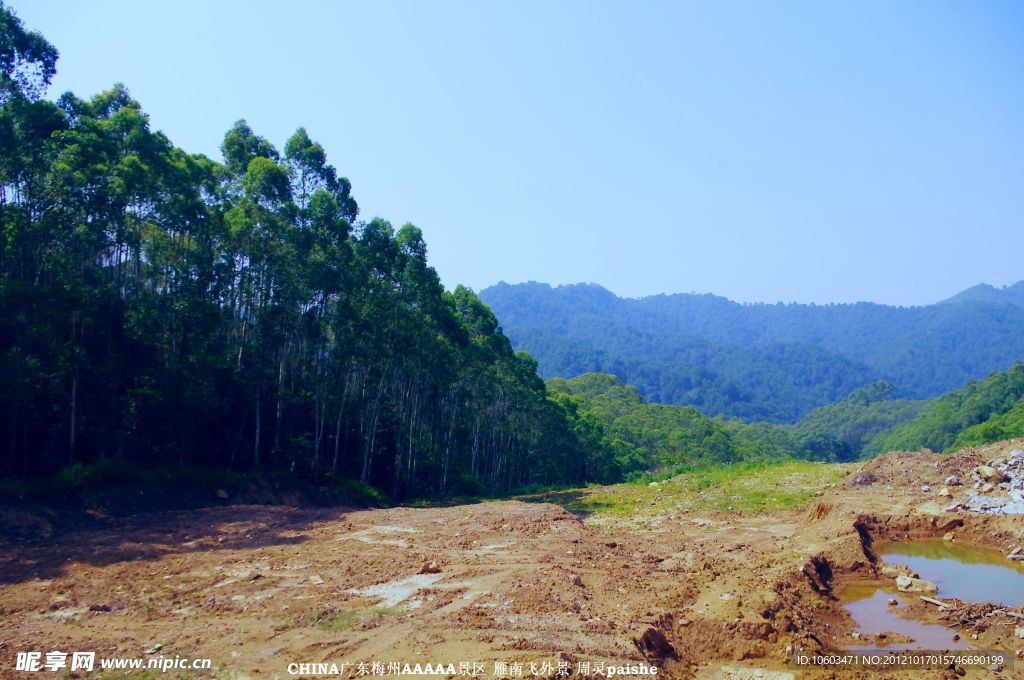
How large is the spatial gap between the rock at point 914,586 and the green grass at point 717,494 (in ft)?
Result: 29.1

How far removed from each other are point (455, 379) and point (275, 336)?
10.8 m

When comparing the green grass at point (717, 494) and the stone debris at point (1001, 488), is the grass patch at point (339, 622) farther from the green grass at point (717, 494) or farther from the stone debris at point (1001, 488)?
the stone debris at point (1001, 488)

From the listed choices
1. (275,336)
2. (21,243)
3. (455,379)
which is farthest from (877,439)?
(21,243)

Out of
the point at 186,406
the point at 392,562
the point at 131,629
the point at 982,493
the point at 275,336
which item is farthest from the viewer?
the point at 275,336

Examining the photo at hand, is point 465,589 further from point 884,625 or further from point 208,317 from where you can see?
point 208,317

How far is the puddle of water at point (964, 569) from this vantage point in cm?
1252

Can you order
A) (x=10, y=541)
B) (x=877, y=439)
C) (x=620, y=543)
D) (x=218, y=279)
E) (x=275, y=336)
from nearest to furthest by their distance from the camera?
1. (x=10, y=541)
2. (x=620, y=543)
3. (x=218, y=279)
4. (x=275, y=336)
5. (x=877, y=439)

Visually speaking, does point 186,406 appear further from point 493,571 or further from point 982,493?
point 982,493

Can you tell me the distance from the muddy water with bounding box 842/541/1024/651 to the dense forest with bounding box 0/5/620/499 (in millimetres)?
19546

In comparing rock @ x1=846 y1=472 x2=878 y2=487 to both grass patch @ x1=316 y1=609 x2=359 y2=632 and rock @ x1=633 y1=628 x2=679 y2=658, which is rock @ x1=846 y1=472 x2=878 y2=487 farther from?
grass patch @ x1=316 y1=609 x2=359 y2=632

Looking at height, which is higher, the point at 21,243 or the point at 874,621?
the point at 21,243

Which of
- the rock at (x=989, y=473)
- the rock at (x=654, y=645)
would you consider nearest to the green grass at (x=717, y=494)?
the rock at (x=989, y=473)

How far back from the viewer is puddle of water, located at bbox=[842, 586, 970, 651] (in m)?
9.71

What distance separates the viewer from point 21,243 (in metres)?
19.2
